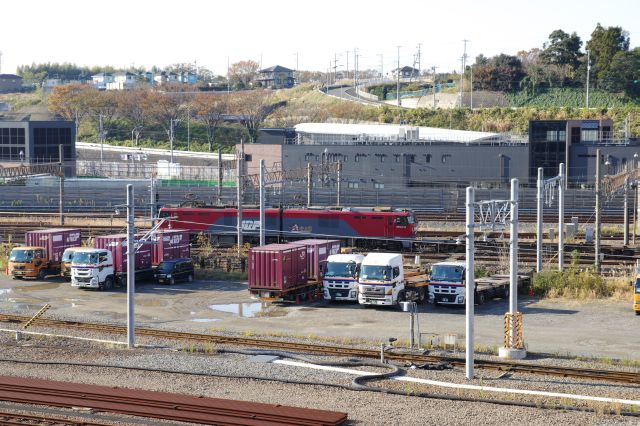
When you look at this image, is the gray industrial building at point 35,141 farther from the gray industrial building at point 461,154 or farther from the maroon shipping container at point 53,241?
the maroon shipping container at point 53,241

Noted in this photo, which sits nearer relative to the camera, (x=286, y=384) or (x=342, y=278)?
(x=286, y=384)

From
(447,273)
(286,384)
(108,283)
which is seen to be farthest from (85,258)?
(286,384)

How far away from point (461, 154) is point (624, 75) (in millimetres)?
47999

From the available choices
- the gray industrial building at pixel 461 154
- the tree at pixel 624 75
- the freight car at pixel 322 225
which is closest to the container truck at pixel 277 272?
the freight car at pixel 322 225

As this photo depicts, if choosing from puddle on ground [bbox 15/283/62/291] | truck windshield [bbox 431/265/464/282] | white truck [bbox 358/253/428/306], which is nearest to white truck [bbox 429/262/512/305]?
truck windshield [bbox 431/265/464/282]

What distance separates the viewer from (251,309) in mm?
37219

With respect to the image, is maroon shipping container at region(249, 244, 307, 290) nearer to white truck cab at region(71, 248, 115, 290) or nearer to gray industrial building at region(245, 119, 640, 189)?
white truck cab at region(71, 248, 115, 290)

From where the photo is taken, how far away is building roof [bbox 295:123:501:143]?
88688 millimetres

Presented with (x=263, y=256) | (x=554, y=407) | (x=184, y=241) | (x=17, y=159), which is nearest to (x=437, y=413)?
(x=554, y=407)

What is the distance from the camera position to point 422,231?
5800 cm

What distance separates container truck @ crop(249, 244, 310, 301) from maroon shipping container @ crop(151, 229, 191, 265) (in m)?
7.43

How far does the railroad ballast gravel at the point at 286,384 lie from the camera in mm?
20219

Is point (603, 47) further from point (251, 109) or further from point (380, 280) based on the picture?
point (380, 280)

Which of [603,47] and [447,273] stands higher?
[603,47]
